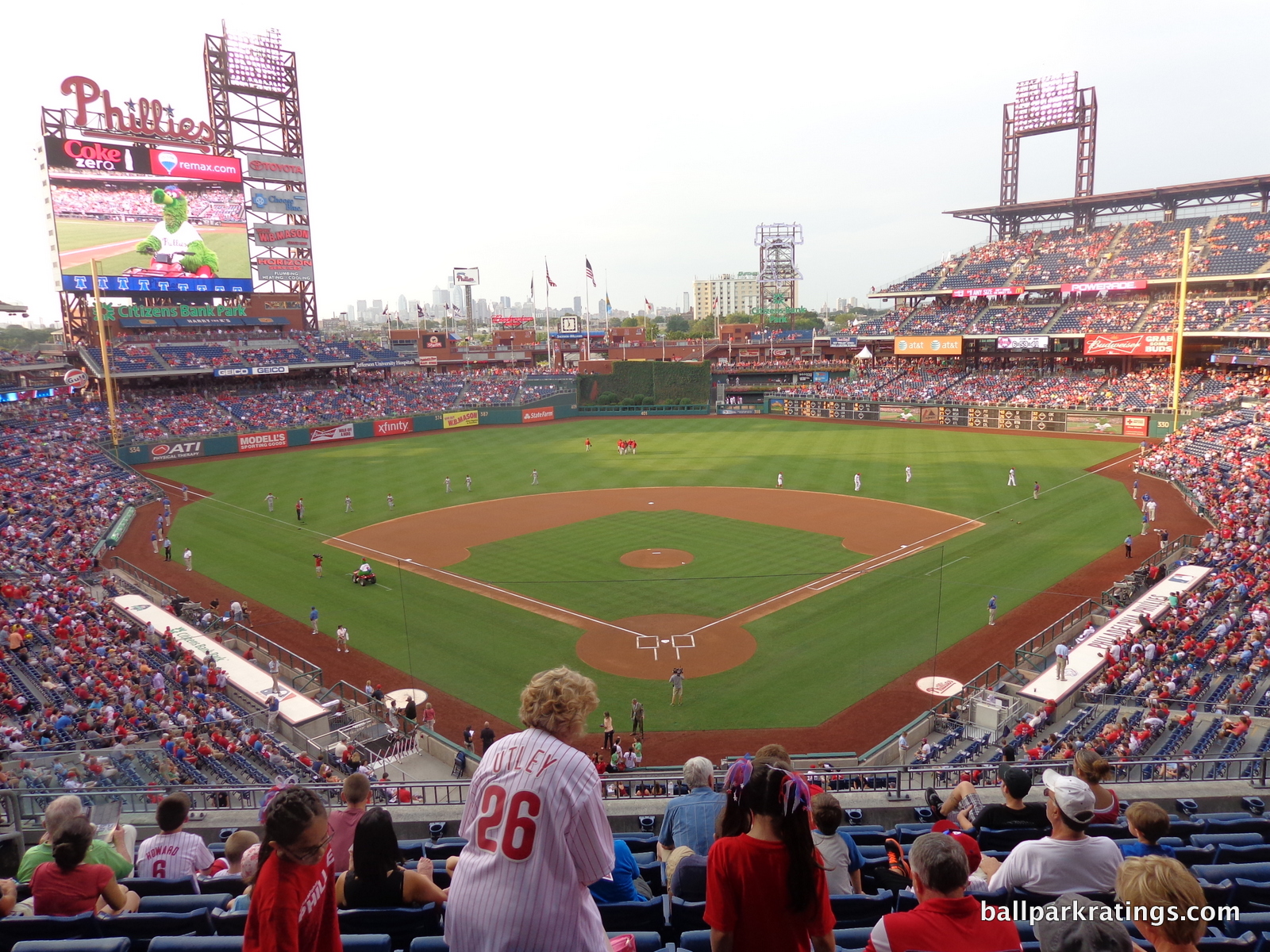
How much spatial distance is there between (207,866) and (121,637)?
52.3ft

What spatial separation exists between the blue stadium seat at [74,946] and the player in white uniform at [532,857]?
2722mm

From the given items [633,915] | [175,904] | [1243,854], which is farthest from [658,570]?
[633,915]

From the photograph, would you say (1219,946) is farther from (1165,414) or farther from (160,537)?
(1165,414)

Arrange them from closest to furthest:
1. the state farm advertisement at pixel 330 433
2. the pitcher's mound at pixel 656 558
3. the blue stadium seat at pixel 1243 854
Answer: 1. the blue stadium seat at pixel 1243 854
2. the pitcher's mound at pixel 656 558
3. the state farm advertisement at pixel 330 433

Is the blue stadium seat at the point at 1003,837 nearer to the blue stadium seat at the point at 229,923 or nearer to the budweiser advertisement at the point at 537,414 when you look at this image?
the blue stadium seat at the point at 229,923

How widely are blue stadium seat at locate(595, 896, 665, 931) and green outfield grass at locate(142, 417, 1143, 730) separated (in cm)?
1337

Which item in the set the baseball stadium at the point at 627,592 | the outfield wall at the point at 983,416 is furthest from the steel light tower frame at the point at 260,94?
the outfield wall at the point at 983,416

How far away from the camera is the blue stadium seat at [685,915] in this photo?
16.1 feet

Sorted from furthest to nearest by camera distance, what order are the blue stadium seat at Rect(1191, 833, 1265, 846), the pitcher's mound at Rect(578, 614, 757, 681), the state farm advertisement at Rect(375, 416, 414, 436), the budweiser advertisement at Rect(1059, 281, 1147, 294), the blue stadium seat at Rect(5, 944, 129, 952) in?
the state farm advertisement at Rect(375, 416, 414, 436)
the budweiser advertisement at Rect(1059, 281, 1147, 294)
the pitcher's mound at Rect(578, 614, 757, 681)
the blue stadium seat at Rect(1191, 833, 1265, 846)
the blue stadium seat at Rect(5, 944, 129, 952)

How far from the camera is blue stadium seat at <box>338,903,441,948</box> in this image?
14.9 ft

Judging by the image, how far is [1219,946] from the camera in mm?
4508

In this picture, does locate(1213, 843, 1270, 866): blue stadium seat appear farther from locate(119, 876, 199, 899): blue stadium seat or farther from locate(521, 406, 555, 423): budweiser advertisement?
locate(521, 406, 555, 423): budweiser advertisement

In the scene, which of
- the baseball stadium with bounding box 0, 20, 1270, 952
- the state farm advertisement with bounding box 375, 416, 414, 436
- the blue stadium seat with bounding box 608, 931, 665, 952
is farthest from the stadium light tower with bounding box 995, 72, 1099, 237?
the blue stadium seat with bounding box 608, 931, 665, 952

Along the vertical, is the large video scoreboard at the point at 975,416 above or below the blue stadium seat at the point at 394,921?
below
